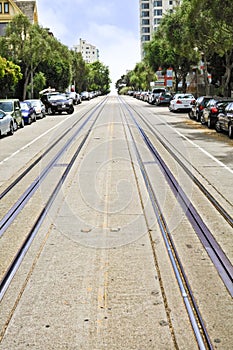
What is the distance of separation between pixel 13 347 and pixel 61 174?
336 inches

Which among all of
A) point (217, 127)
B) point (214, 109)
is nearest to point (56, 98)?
point (214, 109)

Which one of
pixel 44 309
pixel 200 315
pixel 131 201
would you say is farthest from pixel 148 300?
pixel 131 201

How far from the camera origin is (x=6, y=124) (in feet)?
78.0

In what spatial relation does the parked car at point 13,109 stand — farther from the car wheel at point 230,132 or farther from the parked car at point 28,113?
the car wheel at point 230,132

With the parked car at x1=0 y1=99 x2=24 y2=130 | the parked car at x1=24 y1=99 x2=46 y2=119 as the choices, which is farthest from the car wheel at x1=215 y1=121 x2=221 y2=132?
the parked car at x1=24 y1=99 x2=46 y2=119

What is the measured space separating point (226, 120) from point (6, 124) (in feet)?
30.7

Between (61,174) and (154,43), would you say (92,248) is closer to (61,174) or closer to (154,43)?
(61,174)

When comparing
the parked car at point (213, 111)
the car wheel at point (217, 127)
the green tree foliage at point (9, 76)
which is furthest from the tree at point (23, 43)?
the car wheel at point (217, 127)

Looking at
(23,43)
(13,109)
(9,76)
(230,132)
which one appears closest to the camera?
(230,132)

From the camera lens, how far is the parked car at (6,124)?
23.0 m

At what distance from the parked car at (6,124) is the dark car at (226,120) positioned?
9.06 m

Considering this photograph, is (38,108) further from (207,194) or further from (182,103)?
(207,194)

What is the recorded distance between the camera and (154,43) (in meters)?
64.1

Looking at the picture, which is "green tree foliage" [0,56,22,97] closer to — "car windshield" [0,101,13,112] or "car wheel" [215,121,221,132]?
"car windshield" [0,101,13,112]
